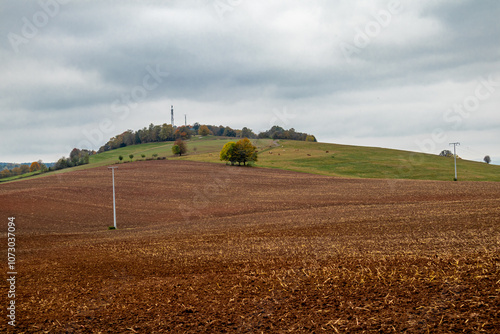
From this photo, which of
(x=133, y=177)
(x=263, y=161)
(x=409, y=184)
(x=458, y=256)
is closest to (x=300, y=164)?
(x=263, y=161)

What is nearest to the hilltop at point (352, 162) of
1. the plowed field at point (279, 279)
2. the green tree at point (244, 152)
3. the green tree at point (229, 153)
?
the green tree at point (244, 152)

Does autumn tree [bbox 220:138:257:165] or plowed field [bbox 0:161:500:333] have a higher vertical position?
autumn tree [bbox 220:138:257:165]

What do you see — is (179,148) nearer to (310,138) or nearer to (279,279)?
(310,138)

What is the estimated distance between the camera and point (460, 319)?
7.24 meters

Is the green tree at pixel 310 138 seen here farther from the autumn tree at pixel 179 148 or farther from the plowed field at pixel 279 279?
the plowed field at pixel 279 279

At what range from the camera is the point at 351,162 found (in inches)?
3440

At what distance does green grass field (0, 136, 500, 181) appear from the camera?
240 feet

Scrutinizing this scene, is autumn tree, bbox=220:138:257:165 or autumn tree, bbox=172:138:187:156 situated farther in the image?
autumn tree, bbox=172:138:187:156

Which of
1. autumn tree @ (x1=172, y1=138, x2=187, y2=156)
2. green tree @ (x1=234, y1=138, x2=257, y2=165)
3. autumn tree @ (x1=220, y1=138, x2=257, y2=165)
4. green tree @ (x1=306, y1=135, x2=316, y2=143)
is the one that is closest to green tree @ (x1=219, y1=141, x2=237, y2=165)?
autumn tree @ (x1=220, y1=138, x2=257, y2=165)

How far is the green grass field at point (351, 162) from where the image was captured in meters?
73.2

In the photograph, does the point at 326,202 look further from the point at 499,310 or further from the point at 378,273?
the point at 499,310

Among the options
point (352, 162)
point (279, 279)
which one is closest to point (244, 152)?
point (352, 162)

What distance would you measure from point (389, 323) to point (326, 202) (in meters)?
37.5

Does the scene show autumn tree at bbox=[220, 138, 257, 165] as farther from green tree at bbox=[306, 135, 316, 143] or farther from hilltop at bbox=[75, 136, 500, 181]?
green tree at bbox=[306, 135, 316, 143]
